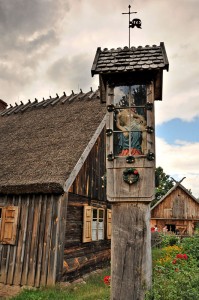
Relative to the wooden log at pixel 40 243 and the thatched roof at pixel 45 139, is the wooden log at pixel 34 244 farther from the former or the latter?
the thatched roof at pixel 45 139

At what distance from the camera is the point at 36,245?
26.0 ft

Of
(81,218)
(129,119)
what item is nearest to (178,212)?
(81,218)

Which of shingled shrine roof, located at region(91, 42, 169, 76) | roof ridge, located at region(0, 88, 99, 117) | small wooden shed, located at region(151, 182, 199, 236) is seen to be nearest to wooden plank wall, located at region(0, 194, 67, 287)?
shingled shrine roof, located at region(91, 42, 169, 76)

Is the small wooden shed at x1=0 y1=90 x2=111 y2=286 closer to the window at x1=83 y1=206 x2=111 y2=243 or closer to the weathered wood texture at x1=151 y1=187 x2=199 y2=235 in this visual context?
the window at x1=83 y1=206 x2=111 y2=243

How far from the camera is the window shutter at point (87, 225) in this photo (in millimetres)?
9060

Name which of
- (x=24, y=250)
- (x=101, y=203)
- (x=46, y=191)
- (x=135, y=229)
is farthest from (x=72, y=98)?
(x=135, y=229)

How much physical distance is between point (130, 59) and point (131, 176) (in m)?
1.62

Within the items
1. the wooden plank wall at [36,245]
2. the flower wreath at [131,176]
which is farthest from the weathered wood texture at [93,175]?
the flower wreath at [131,176]

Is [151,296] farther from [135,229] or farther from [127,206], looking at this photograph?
[127,206]

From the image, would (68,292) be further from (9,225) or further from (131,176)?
(131,176)

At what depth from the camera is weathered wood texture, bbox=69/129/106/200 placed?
30.0 ft

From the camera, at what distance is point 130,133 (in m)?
3.90

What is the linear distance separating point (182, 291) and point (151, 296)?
21.7 inches

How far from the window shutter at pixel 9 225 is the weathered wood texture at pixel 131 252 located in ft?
18.1
